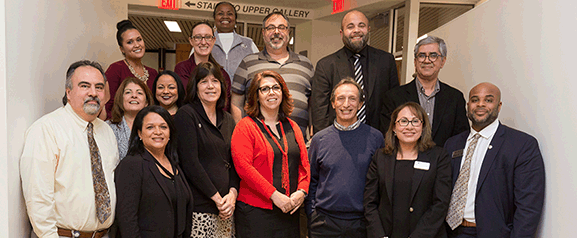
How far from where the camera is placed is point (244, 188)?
287 centimetres

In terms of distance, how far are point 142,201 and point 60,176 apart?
472 mm

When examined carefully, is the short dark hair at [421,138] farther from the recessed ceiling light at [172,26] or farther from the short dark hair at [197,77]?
the recessed ceiling light at [172,26]

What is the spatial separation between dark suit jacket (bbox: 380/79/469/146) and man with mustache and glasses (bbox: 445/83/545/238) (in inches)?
13.8

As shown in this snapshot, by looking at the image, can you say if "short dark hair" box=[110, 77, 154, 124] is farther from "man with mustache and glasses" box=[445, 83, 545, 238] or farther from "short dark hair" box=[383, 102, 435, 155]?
"man with mustache and glasses" box=[445, 83, 545, 238]

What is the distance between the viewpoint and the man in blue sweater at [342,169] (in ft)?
8.91

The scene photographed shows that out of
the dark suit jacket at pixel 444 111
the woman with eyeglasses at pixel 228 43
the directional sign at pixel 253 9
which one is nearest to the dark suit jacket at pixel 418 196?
the dark suit jacket at pixel 444 111

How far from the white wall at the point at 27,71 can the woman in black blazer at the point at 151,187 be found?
0.53 metres

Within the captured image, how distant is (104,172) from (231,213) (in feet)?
2.94

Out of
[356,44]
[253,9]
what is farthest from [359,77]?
[253,9]

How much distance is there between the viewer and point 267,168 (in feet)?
9.13

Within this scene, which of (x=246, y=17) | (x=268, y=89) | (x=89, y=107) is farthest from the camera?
(x=246, y=17)

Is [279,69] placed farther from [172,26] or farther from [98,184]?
[172,26]

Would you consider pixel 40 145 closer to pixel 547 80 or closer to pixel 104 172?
pixel 104 172

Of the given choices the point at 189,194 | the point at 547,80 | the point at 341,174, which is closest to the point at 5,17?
the point at 189,194
